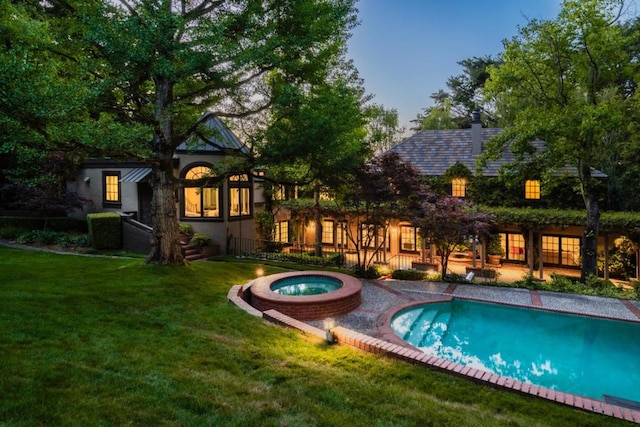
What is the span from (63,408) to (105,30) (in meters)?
8.49

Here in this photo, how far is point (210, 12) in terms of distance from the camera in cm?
1273

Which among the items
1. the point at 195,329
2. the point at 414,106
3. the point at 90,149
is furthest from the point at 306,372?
the point at 414,106

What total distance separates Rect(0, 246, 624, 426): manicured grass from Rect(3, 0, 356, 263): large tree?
15.2ft

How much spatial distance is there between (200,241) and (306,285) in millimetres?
7417

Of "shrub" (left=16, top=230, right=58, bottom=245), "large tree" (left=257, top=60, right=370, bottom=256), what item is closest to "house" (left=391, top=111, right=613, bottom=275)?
"large tree" (left=257, top=60, right=370, bottom=256)

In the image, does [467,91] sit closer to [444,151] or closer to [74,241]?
[444,151]

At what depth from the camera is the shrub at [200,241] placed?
61.0 ft

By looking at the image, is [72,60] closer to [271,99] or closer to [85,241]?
[271,99]

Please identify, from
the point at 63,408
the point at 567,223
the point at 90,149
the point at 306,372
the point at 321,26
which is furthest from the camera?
the point at 567,223

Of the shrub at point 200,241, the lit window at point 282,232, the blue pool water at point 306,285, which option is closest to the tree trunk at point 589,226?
the blue pool water at point 306,285

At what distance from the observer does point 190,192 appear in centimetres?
2003

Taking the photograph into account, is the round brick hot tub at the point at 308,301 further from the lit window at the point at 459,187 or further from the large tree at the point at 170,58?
the lit window at the point at 459,187

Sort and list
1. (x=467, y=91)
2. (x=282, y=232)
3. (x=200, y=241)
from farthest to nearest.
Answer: (x=467, y=91)
(x=282, y=232)
(x=200, y=241)

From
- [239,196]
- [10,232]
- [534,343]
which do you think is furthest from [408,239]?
[10,232]
